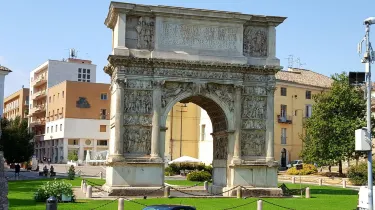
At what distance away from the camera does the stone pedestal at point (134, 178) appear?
30.5m

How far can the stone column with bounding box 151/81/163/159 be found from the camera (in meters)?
31.3

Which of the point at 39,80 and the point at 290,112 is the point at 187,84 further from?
the point at 39,80

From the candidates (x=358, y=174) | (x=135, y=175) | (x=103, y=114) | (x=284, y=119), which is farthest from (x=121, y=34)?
(x=103, y=114)

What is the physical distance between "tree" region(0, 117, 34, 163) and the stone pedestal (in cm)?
3245

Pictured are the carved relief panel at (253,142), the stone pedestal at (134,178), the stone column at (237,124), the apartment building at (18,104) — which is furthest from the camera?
the apartment building at (18,104)

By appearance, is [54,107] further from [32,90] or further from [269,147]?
[269,147]

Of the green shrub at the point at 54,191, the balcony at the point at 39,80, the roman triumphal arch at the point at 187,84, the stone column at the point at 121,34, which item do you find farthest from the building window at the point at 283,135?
the balcony at the point at 39,80

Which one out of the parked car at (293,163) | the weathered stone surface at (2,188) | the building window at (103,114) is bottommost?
the parked car at (293,163)

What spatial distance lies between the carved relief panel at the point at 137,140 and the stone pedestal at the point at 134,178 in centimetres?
83

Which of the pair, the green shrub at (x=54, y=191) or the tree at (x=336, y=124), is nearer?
the green shrub at (x=54, y=191)

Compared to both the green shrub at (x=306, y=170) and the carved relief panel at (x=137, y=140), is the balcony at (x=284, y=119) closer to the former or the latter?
the green shrub at (x=306, y=170)

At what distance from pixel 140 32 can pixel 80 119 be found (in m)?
54.5

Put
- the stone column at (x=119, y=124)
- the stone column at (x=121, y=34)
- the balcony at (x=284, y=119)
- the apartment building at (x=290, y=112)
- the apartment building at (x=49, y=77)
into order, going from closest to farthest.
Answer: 1. the stone column at (x=119, y=124)
2. the stone column at (x=121, y=34)
3. the balcony at (x=284, y=119)
4. the apartment building at (x=290, y=112)
5. the apartment building at (x=49, y=77)

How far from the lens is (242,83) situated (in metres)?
32.8
